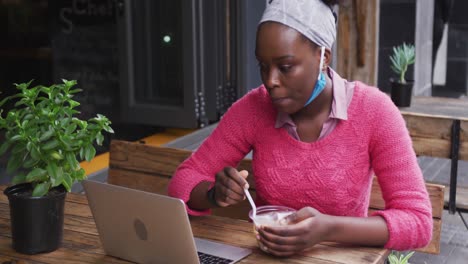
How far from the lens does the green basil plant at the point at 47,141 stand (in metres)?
1.54

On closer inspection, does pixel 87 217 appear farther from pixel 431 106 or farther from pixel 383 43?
pixel 383 43

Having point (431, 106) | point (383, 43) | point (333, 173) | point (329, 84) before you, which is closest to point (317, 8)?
point (329, 84)

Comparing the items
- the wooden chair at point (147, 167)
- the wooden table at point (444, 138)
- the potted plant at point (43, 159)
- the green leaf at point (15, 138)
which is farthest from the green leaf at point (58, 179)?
the wooden table at point (444, 138)

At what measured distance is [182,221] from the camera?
1.38 m

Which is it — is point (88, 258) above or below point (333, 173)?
below

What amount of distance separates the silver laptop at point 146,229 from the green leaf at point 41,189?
9 centimetres

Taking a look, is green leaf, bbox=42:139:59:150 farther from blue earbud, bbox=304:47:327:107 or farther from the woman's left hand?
blue earbud, bbox=304:47:327:107

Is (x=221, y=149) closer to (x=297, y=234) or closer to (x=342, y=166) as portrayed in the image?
(x=342, y=166)

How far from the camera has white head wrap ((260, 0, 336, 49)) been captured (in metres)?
1.69

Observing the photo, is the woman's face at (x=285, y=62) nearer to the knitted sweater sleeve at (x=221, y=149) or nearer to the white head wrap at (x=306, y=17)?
the white head wrap at (x=306, y=17)

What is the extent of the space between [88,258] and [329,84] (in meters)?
0.76

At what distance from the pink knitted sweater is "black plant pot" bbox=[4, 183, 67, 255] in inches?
15.8

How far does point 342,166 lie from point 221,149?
36cm

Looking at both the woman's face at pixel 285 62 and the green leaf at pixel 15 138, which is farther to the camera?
the woman's face at pixel 285 62
